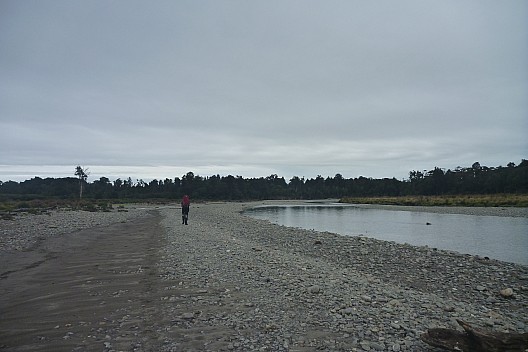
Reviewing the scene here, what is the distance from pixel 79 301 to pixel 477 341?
8.12 meters

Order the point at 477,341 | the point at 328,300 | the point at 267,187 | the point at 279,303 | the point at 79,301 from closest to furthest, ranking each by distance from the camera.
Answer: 1. the point at 477,341
2. the point at 279,303
3. the point at 328,300
4. the point at 79,301
5. the point at 267,187

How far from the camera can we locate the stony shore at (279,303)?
6.25 m

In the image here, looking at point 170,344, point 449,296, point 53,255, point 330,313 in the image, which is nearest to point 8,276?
point 53,255

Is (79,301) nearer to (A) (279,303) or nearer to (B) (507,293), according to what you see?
(A) (279,303)

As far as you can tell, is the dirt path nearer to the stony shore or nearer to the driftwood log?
the stony shore

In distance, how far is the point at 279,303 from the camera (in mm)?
8312

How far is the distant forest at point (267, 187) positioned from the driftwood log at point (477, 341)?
95.7m

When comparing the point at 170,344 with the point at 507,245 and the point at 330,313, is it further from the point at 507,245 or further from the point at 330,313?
the point at 507,245

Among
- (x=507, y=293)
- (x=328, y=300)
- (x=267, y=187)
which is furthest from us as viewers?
(x=267, y=187)

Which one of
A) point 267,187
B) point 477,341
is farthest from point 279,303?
point 267,187

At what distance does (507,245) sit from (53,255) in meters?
23.4

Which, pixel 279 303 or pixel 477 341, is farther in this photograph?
pixel 279 303

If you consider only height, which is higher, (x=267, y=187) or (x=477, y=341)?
(x=267, y=187)

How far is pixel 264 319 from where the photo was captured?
727 centimetres
